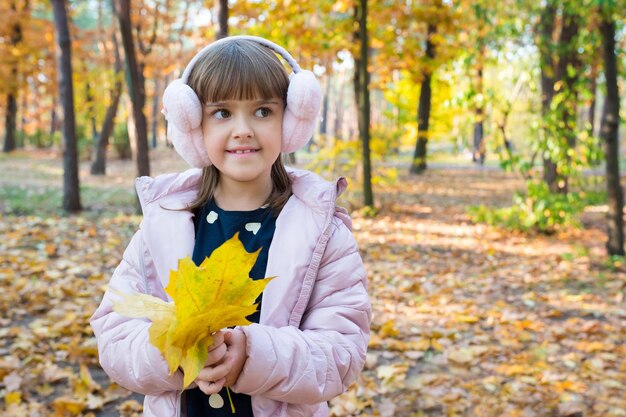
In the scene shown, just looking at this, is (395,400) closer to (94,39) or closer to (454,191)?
(454,191)

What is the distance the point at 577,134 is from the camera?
6.35 metres

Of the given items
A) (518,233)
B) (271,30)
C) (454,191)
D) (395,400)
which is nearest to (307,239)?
(395,400)

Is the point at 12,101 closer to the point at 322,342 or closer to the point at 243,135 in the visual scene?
the point at 243,135

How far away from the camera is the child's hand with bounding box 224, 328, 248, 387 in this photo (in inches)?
45.4

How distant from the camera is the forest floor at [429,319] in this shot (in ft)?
9.94

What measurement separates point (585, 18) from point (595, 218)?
12.5 ft

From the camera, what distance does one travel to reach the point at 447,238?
Answer: 7.29 meters

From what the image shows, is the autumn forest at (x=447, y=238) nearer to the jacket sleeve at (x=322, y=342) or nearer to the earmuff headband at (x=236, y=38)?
the earmuff headband at (x=236, y=38)

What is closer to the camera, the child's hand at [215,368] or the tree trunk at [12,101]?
the child's hand at [215,368]

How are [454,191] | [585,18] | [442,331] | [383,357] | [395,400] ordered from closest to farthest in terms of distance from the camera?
[395,400] < [383,357] < [442,331] < [585,18] < [454,191]

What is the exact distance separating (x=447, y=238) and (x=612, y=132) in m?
2.47

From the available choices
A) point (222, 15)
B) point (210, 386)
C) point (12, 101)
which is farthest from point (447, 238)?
point (12, 101)

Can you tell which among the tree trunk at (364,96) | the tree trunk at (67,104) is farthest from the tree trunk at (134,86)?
the tree trunk at (364,96)

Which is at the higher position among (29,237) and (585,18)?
(585,18)
